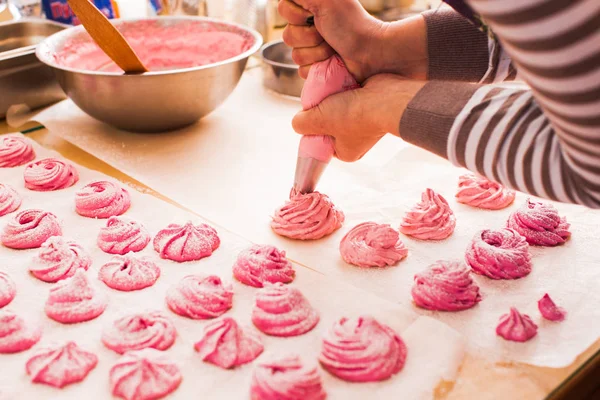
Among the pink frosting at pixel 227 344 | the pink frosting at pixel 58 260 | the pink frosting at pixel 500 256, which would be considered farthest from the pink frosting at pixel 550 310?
the pink frosting at pixel 58 260

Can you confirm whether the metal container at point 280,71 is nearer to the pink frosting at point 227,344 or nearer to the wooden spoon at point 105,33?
the wooden spoon at point 105,33

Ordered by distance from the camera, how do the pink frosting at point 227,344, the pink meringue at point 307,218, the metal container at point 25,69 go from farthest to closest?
the metal container at point 25,69
the pink meringue at point 307,218
the pink frosting at point 227,344

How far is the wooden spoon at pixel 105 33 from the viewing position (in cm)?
174

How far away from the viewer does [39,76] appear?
2.14 metres

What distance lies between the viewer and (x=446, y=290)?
124cm

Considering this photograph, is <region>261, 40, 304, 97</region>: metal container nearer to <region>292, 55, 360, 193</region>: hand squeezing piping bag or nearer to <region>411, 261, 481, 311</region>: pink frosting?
<region>292, 55, 360, 193</region>: hand squeezing piping bag

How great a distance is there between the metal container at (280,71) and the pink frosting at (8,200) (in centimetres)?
111

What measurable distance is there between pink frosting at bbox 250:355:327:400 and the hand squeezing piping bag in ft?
2.02

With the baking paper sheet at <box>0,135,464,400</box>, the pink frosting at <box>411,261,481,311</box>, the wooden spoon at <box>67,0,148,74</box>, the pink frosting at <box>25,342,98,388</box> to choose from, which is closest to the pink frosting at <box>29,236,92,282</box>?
the baking paper sheet at <box>0,135,464,400</box>

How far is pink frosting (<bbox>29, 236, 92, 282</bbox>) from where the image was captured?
1.34 meters

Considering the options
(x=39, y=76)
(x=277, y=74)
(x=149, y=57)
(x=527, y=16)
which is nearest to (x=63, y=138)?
(x=39, y=76)

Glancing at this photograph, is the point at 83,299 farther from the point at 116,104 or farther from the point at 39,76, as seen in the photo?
the point at 39,76

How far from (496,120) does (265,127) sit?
1.22m

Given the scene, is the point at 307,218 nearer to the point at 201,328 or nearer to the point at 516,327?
the point at 201,328
